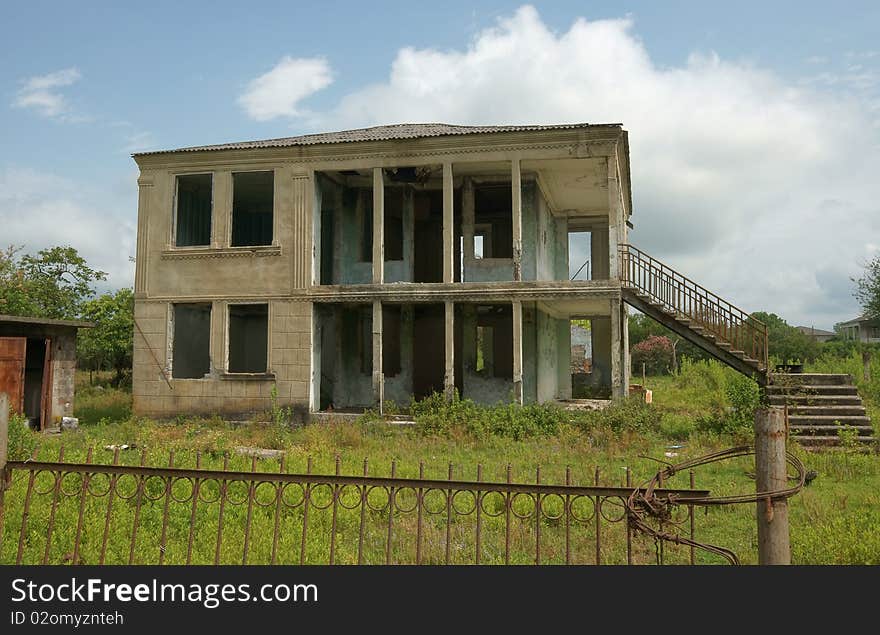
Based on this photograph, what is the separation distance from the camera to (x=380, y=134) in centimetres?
1878

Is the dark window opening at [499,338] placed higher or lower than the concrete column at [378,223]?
lower

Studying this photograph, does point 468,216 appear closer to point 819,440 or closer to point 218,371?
point 218,371

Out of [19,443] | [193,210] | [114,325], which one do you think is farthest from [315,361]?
[114,325]

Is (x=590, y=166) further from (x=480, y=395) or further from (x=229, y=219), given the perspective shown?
(x=229, y=219)

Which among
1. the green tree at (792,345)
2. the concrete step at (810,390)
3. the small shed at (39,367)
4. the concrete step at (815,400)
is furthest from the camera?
the green tree at (792,345)

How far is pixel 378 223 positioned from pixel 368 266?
93.6 inches

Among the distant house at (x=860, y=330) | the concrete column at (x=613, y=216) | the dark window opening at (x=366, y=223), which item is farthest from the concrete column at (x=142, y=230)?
the distant house at (x=860, y=330)

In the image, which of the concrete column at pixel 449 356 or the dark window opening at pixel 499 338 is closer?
the concrete column at pixel 449 356

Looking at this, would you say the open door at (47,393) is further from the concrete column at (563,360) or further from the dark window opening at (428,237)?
the concrete column at (563,360)

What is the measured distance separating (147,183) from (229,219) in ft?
8.23

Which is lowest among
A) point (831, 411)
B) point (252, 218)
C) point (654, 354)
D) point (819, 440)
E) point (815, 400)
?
point (819, 440)

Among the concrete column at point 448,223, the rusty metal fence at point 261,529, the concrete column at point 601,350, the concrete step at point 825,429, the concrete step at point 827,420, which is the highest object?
the concrete column at point 448,223

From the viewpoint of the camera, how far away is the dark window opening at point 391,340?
62.8ft

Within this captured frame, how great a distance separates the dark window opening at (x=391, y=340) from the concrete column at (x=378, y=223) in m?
1.97
